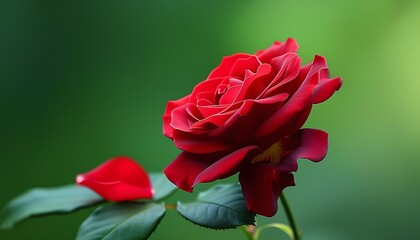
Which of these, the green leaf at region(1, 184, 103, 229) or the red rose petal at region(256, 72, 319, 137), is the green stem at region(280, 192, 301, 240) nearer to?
the red rose petal at region(256, 72, 319, 137)

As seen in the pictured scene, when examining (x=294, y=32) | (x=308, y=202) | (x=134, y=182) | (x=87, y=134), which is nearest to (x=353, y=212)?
(x=308, y=202)

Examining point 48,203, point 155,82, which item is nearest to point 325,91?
point 48,203

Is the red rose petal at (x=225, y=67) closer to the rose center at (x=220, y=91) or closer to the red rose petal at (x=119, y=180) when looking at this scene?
the rose center at (x=220, y=91)

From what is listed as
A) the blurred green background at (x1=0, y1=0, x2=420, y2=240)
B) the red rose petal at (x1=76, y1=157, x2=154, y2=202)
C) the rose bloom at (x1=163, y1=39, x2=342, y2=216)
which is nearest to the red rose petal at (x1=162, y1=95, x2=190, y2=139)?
the rose bloom at (x1=163, y1=39, x2=342, y2=216)

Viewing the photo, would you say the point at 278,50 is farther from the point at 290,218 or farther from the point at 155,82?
the point at 155,82

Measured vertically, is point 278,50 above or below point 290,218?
above

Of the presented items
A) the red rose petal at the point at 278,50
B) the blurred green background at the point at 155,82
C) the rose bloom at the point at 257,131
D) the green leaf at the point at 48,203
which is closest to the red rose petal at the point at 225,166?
the rose bloom at the point at 257,131

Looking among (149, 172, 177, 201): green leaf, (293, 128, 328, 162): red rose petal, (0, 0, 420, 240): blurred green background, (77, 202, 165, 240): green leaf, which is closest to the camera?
(293, 128, 328, 162): red rose petal
